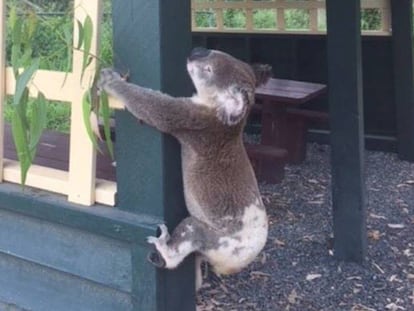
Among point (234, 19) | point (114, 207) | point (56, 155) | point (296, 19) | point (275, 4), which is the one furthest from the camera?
point (296, 19)

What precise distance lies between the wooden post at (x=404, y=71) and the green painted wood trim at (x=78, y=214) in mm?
4199

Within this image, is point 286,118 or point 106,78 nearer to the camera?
point 106,78

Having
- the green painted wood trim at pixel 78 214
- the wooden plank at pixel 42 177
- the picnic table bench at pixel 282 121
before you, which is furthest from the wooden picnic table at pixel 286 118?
the green painted wood trim at pixel 78 214

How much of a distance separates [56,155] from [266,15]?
532 centimetres

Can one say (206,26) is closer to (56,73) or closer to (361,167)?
(361,167)

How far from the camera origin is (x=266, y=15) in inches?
309

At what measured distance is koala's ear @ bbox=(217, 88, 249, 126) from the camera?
1950mm

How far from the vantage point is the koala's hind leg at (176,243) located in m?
2.02

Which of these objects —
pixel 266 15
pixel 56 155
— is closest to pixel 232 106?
pixel 56 155

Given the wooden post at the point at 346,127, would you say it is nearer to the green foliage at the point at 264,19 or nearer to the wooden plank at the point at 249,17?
the wooden plank at the point at 249,17

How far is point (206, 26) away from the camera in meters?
7.78

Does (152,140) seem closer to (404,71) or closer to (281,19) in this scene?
(404,71)

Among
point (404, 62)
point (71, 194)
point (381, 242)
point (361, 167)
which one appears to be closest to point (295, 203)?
point (381, 242)

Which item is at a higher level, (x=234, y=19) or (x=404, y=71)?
(x=234, y=19)
